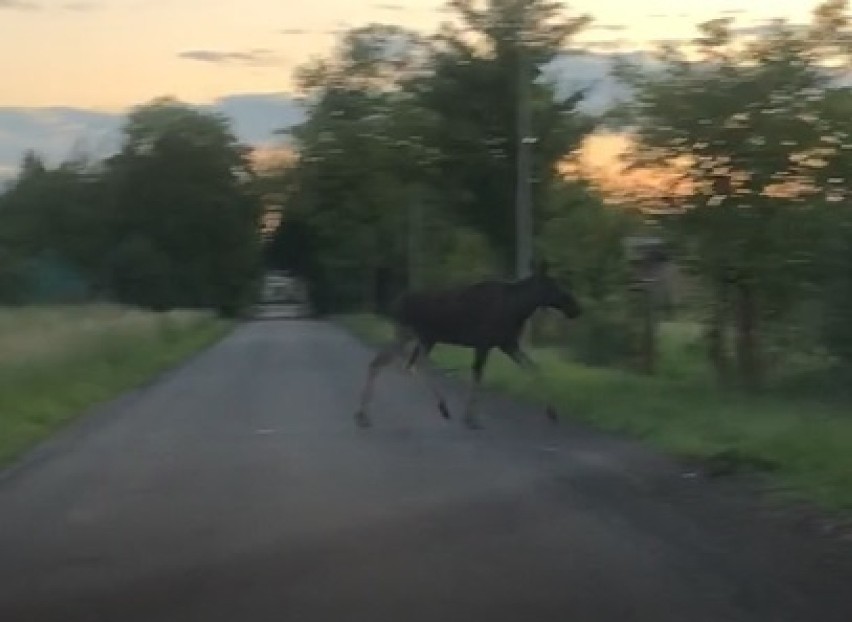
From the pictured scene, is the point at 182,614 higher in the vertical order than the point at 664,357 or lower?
higher

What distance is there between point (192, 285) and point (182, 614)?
96.5m

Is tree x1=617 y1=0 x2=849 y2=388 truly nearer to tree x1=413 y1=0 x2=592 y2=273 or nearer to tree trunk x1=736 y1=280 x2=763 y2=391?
tree trunk x1=736 y1=280 x2=763 y2=391

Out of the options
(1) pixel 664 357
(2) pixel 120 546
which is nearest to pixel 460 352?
(1) pixel 664 357

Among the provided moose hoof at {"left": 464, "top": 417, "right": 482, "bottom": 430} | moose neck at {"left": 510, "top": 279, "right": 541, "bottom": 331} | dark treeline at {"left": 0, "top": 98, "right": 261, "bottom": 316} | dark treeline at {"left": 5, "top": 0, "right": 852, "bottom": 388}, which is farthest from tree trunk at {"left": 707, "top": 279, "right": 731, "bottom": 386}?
dark treeline at {"left": 0, "top": 98, "right": 261, "bottom": 316}

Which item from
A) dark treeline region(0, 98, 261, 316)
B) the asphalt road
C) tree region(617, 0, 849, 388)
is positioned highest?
tree region(617, 0, 849, 388)

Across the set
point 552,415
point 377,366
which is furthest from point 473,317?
point 552,415

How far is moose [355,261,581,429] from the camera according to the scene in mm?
25156

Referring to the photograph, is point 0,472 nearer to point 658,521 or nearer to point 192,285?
point 658,521

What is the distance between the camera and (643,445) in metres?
19.8

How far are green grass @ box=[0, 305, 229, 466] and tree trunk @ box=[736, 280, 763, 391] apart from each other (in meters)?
10.1

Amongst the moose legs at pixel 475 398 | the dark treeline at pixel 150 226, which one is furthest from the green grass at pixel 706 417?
the dark treeline at pixel 150 226

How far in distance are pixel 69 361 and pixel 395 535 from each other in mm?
26586

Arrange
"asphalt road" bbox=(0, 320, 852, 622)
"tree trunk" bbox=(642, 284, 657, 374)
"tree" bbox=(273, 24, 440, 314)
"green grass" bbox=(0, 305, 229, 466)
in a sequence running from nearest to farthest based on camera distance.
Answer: "asphalt road" bbox=(0, 320, 852, 622) < "green grass" bbox=(0, 305, 229, 466) < "tree trunk" bbox=(642, 284, 657, 374) < "tree" bbox=(273, 24, 440, 314)

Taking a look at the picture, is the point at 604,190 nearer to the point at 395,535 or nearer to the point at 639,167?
the point at 639,167
